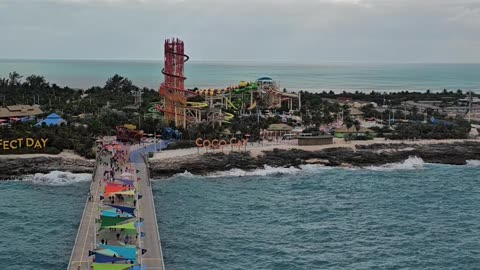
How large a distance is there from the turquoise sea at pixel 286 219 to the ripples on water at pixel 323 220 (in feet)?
0.24

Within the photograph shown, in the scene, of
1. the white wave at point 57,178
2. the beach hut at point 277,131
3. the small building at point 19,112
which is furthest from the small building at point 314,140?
the small building at point 19,112

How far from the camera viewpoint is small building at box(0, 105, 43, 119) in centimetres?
8362

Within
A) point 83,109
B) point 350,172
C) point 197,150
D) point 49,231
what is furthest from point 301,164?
point 83,109

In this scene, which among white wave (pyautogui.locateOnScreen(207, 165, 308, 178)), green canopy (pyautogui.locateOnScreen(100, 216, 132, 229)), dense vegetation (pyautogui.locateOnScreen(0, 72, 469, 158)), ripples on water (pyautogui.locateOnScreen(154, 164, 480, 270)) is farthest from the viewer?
dense vegetation (pyautogui.locateOnScreen(0, 72, 469, 158))

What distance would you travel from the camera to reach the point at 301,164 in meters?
66.4

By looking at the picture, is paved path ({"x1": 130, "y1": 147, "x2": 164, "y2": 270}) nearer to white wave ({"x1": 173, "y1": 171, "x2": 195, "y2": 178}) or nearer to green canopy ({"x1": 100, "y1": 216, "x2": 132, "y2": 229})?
green canopy ({"x1": 100, "y1": 216, "x2": 132, "y2": 229})

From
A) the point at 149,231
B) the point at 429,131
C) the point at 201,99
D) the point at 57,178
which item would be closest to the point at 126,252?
the point at 149,231

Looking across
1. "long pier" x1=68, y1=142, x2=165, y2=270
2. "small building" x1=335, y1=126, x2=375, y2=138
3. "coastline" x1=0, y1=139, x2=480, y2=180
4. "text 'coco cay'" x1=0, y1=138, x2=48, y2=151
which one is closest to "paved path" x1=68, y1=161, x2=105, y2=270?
"long pier" x1=68, y1=142, x2=165, y2=270

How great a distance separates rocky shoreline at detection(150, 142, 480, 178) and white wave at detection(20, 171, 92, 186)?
648cm

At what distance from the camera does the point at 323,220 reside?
155 feet

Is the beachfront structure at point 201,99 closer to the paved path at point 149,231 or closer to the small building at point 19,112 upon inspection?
the small building at point 19,112

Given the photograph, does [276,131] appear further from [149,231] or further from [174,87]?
[149,231]

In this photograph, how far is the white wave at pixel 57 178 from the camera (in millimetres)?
57062

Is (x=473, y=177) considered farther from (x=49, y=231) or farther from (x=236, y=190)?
(x=49, y=231)
